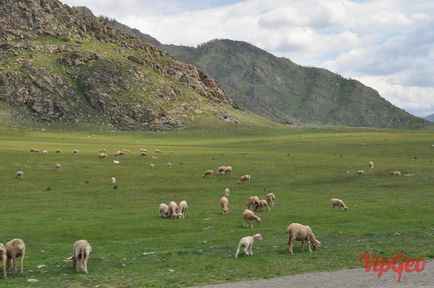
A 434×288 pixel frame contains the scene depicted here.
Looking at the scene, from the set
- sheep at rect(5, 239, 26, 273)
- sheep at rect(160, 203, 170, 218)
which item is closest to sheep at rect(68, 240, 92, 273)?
sheep at rect(5, 239, 26, 273)

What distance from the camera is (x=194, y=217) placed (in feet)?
131

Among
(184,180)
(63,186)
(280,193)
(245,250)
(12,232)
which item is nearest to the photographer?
(245,250)

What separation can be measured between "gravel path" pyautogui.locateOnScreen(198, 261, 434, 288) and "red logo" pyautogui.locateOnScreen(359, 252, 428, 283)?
1.28 ft

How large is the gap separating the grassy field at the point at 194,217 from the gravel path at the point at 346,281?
113cm

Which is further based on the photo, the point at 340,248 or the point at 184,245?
the point at 184,245

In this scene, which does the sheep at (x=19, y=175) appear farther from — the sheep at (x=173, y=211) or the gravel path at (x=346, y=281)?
the gravel path at (x=346, y=281)

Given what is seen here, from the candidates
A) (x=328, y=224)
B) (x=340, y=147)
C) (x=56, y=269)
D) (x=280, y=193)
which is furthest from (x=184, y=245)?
(x=340, y=147)

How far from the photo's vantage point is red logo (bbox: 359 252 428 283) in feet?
70.1

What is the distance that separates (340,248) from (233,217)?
1414 centimetres

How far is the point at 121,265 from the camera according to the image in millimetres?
23891

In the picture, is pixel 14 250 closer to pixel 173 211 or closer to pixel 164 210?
pixel 173 211

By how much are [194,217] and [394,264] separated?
19932 millimetres

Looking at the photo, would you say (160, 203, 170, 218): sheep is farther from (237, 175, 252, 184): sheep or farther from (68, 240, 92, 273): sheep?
(237, 175, 252, 184): sheep

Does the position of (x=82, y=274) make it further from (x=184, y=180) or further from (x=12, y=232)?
(x=184, y=180)
